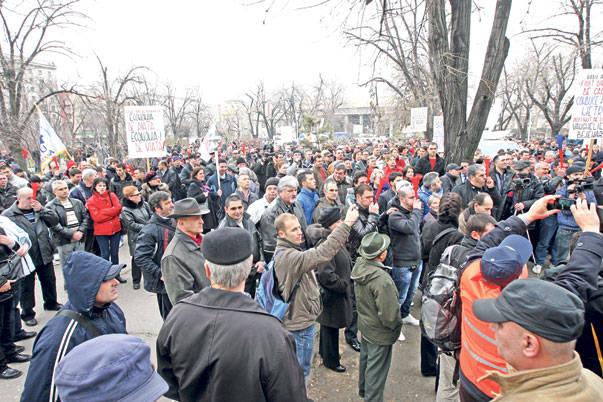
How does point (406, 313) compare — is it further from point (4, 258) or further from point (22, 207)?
point (22, 207)

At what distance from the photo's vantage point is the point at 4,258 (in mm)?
3793

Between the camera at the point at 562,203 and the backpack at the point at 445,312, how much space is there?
0.84 meters

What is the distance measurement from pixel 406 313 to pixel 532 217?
2.80 m

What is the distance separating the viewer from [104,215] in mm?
6285

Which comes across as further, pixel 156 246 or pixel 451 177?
pixel 451 177

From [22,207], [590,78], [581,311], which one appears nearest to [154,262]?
[22,207]

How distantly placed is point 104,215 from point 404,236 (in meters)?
4.95

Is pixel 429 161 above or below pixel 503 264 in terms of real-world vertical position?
above

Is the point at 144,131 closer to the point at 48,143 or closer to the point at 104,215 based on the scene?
the point at 48,143

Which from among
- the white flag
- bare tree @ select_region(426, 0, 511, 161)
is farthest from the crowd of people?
the white flag

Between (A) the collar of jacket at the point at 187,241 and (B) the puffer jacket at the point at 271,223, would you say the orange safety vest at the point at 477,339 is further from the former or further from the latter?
(B) the puffer jacket at the point at 271,223

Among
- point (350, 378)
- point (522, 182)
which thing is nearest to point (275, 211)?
point (350, 378)

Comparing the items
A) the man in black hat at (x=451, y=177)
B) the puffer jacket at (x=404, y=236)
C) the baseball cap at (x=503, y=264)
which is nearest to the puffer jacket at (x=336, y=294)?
the puffer jacket at (x=404, y=236)

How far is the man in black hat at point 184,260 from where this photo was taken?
10.3 ft
